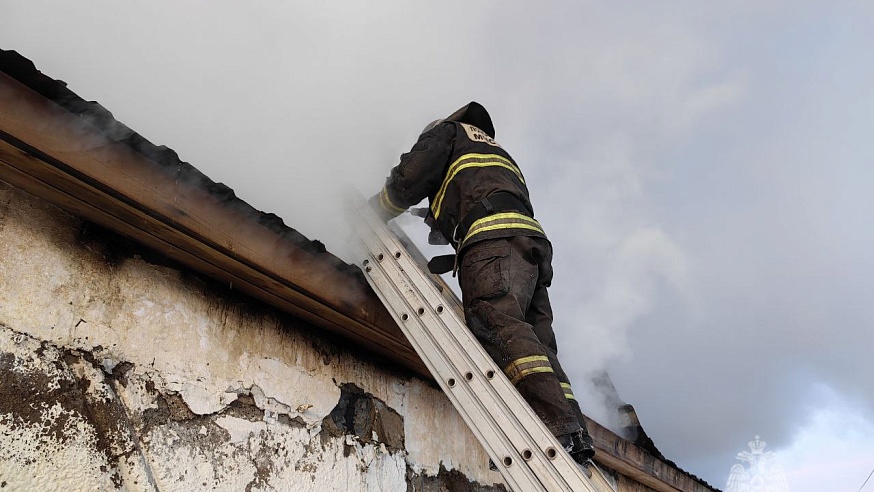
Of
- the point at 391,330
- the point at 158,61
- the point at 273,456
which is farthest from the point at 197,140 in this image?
the point at 273,456

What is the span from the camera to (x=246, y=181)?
2.20 m

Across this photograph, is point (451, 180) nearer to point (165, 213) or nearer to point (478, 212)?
point (478, 212)

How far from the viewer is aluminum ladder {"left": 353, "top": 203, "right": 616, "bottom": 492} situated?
4.83 ft

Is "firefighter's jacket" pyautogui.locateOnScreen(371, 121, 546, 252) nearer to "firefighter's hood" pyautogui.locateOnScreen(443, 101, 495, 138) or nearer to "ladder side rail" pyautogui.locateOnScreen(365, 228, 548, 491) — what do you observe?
"firefighter's hood" pyautogui.locateOnScreen(443, 101, 495, 138)

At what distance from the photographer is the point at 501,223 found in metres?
2.12

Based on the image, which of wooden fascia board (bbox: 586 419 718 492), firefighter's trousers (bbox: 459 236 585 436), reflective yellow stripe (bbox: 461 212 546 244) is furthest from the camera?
wooden fascia board (bbox: 586 419 718 492)

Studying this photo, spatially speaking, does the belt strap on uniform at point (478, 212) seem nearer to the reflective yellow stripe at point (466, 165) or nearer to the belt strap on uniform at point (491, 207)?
the belt strap on uniform at point (491, 207)

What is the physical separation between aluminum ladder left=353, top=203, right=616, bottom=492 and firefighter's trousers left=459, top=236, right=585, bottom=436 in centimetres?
11

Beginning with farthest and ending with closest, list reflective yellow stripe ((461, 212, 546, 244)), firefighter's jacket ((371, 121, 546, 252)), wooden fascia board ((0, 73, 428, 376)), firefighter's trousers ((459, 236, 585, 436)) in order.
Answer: firefighter's jacket ((371, 121, 546, 252)) → reflective yellow stripe ((461, 212, 546, 244)) → firefighter's trousers ((459, 236, 585, 436)) → wooden fascia board ((0, 73, 428, 376))

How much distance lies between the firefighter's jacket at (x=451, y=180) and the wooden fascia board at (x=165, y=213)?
51 centimetres

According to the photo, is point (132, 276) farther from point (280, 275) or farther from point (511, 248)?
point (511, 248)

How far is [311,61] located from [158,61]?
0.90 meters

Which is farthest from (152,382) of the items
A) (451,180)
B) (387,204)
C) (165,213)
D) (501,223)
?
(451,180)

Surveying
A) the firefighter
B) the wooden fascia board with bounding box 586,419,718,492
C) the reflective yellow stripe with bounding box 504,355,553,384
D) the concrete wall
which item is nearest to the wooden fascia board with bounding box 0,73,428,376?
the concrete wall
